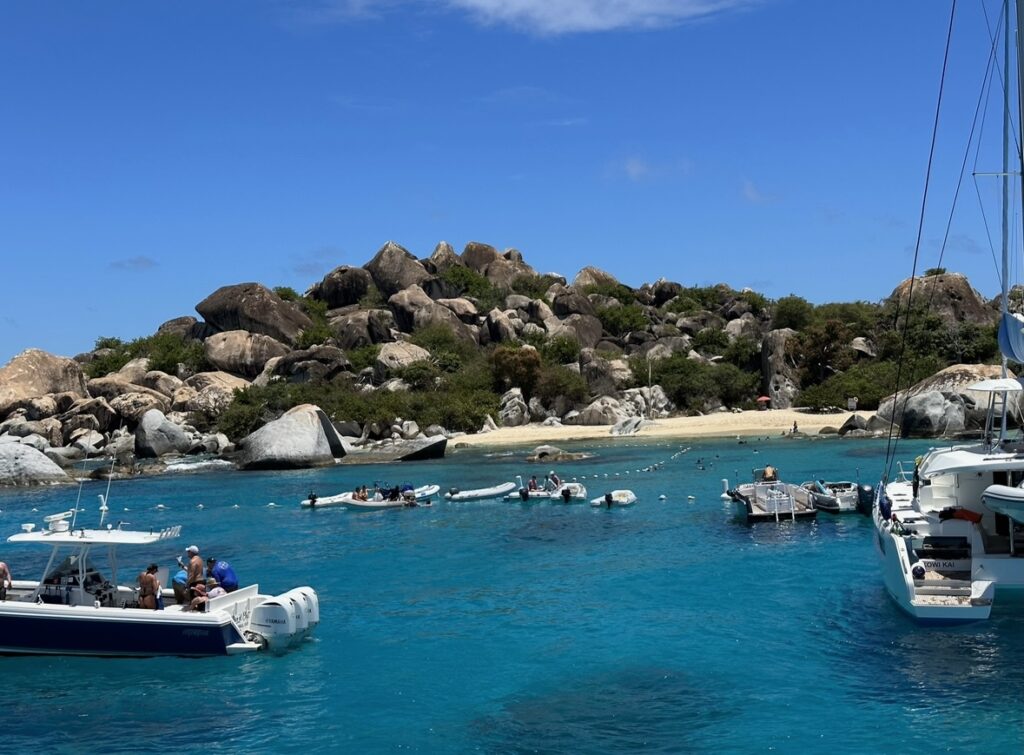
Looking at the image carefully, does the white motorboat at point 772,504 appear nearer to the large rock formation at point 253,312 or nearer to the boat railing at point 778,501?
the boat railing at point 778,501

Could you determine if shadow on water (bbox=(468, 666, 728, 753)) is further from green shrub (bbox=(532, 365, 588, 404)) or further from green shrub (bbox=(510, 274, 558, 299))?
green shrub (bbox=(510, 274, 558, 299))

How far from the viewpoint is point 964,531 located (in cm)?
2067

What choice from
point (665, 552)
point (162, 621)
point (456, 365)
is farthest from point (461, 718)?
point (456, 365)

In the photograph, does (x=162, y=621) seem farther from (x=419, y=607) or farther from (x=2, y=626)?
(x=419, y=607)

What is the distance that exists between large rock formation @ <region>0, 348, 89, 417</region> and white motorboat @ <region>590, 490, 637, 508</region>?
5701 cm

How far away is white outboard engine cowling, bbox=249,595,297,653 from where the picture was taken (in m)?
20.0

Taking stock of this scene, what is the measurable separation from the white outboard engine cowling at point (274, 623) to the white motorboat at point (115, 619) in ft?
0.06

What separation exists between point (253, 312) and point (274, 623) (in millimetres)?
78124

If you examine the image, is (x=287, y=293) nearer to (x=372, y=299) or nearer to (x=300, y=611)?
(x=372, y=299)

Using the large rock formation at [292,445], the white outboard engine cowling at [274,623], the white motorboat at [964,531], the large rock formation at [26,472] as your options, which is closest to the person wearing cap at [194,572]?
the white outboard engine cowling at [274,623]

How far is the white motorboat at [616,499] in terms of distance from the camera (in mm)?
39219

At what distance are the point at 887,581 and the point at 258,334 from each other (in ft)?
254

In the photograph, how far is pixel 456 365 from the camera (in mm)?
86188

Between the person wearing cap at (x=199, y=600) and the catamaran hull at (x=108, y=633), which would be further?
the person wearing cap at (x=199, y=600)
